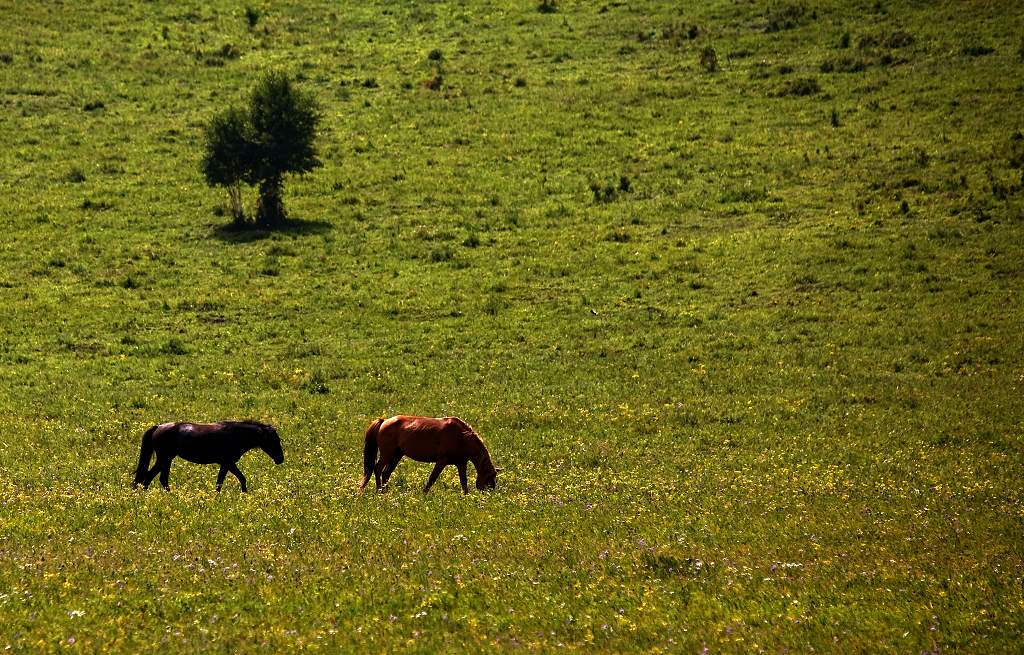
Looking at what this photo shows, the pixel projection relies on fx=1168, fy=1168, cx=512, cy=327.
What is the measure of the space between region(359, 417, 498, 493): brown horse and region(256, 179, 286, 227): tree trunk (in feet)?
107

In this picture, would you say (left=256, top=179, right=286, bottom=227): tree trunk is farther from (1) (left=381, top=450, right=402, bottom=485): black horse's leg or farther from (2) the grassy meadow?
(1) (left=381, top=450, right=402, bottom=485): black horse's leg

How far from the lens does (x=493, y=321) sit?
39.7 metres

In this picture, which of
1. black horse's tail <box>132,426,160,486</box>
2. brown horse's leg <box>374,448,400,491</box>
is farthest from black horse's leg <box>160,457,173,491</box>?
brown horse's leg <box>374,448,400,491</box>

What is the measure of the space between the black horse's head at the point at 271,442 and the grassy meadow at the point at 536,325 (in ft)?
1.45

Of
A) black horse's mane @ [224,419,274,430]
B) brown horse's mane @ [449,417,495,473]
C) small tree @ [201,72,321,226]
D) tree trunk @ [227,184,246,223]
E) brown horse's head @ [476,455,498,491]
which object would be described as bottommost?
brown horse's head @ [476,455,498,491]

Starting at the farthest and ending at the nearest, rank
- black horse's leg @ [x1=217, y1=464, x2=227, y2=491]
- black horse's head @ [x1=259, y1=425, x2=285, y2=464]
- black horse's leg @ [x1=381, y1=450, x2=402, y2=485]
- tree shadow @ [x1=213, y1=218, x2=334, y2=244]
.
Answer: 1. tree shadow @ [x1=213, y1=218, x2=334, y2=244]
2. black horse's head @ [x1=259, y1=425, x2=285, y2=464]
3. black horse's leg @ [x1=381, y1=450, x2=402, y2=485]
4. black horse's leg @ [x1=217, y1=464, x2=227, y2=491]

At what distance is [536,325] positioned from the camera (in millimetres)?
39250

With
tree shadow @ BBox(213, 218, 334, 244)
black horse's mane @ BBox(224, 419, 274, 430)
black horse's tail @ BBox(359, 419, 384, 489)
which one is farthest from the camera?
tree shadow @ BBox(213, 218, 334, 244)

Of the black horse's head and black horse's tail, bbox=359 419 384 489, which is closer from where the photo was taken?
black horse's tail, bbox=359 419 384 489

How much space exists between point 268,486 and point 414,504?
11.8 ft

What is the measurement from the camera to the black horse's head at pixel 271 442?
2084cm

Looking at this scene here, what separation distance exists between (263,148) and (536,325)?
60.2 ft

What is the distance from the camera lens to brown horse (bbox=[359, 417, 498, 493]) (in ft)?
65.3

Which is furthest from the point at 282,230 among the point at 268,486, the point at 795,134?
the point at 268,486
